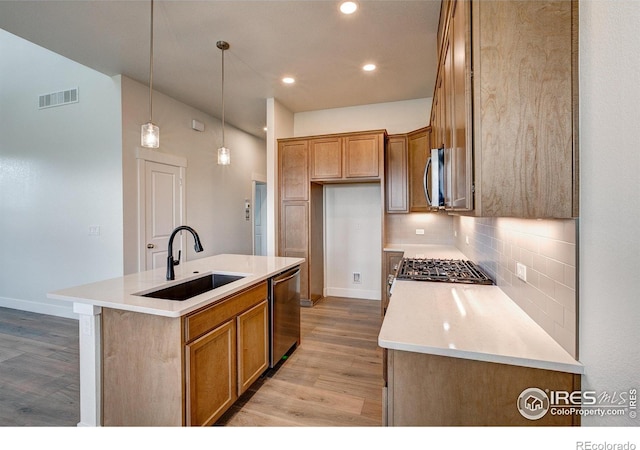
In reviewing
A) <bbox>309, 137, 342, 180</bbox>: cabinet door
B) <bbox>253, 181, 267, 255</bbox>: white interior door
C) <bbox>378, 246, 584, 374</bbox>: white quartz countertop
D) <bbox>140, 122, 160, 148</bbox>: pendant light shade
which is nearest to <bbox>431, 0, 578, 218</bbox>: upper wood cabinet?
<bbox>378, 246, 584, 374</bbox>: white quartz countertop

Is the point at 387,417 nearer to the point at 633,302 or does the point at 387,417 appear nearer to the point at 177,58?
the point at 633,302

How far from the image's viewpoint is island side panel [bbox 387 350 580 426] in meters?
1.06

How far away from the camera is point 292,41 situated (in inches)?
116

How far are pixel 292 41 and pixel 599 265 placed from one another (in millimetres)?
3014

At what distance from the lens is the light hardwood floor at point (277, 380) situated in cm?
204

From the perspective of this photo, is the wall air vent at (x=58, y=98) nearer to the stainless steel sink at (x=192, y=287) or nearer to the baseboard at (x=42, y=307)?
the baseboard at (x=42, y=307)

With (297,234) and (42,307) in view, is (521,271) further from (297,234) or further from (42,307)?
(42,307)

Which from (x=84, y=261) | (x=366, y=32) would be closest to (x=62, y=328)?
(x=84, y=261)

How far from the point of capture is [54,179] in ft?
13.1

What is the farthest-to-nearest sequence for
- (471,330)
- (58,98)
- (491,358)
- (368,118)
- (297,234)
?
(368,118) → (297,234) → (58,98) → (471,330) → (491,358)

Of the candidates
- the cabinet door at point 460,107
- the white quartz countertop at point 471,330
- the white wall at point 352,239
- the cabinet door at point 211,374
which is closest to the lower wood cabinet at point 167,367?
the cabinet door at point 211,374

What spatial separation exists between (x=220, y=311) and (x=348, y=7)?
8.27ft

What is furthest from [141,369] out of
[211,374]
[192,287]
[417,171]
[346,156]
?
[417,171]

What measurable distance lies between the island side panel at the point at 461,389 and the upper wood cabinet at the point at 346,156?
3.17 metres
